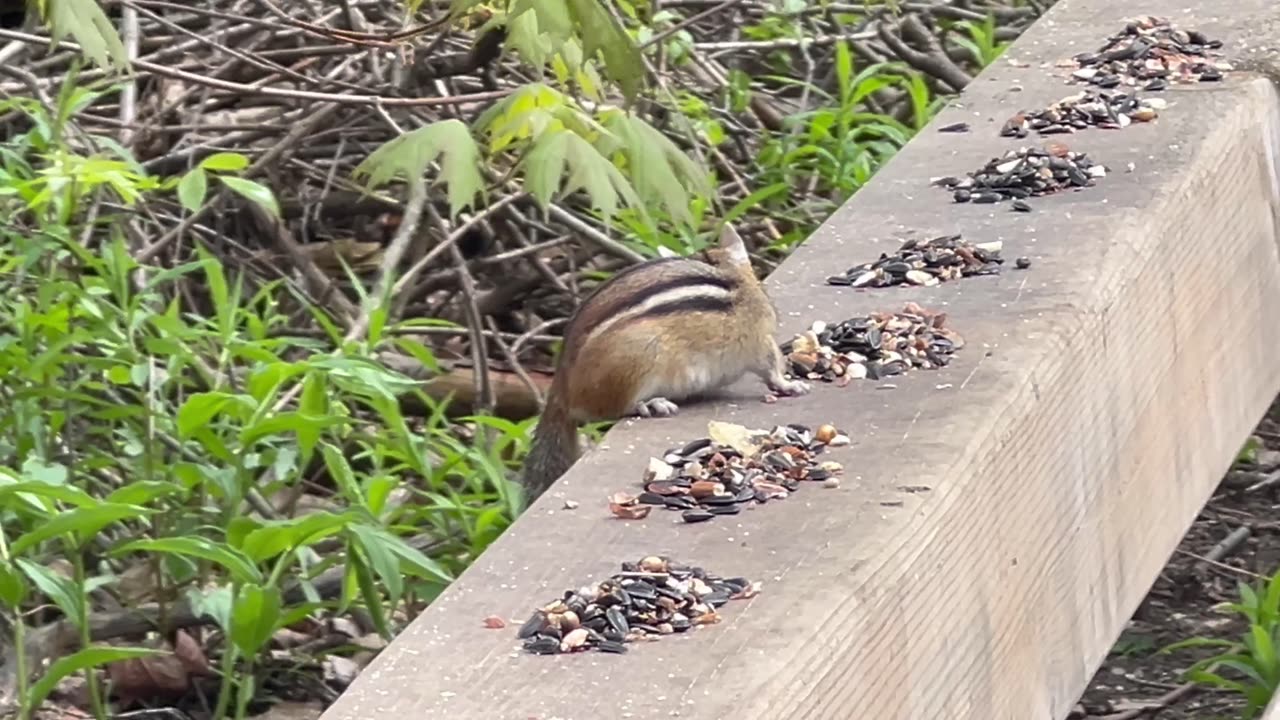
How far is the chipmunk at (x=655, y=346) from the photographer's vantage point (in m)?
2.27

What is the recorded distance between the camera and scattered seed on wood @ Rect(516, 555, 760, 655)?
1.38 m

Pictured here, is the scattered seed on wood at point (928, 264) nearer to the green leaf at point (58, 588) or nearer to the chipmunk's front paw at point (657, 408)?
the chipmunk's front paw at point (657, 408)

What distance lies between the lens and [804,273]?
89.0 inches

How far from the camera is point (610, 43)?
1.98 meters

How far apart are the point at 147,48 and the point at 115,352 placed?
1618 mm

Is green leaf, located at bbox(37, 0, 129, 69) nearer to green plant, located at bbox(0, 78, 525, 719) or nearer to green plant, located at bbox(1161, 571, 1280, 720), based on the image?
green plant, located at bbox(0, 78, 525, 719)

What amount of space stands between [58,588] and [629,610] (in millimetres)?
1171

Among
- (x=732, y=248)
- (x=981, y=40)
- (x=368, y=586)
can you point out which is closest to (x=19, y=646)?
(x=368, y=586)

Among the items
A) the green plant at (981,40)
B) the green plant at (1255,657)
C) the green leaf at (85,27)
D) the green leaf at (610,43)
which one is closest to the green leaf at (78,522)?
the green leaf at (85,27)

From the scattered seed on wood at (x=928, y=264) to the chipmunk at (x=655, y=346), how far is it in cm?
12

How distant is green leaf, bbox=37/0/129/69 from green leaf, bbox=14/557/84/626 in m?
0.61

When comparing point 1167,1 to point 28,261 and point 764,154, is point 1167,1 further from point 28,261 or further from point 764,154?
point 28,261

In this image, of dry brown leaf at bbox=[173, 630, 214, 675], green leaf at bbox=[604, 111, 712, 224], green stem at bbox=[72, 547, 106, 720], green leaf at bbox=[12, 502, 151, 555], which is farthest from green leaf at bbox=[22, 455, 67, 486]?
green leaf at bbox=[604, 111, 712, 224]

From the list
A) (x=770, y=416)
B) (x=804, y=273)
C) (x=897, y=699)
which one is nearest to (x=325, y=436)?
(x=804, y=273)
